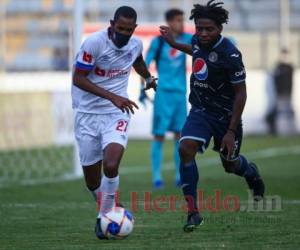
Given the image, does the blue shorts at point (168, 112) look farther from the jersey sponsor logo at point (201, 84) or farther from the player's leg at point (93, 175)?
the jersey sponsor logo at point (201, 84)

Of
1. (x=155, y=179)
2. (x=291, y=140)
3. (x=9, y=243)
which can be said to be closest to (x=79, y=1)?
(x=155, y=179)

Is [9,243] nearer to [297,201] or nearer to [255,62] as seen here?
[297,201]

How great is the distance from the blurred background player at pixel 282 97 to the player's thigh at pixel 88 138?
16.4 m

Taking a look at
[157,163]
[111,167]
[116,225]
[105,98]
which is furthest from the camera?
[157,163]

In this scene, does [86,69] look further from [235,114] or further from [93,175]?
[235,114]

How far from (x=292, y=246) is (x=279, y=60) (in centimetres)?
1894

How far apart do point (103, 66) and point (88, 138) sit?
697 millimetres

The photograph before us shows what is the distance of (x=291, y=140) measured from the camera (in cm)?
2347

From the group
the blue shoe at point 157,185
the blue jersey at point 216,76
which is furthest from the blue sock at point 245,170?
the blue shoe at point 157,185

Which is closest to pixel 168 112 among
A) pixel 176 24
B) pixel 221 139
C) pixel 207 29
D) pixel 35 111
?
pixel 176 24

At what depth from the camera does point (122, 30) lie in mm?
8297

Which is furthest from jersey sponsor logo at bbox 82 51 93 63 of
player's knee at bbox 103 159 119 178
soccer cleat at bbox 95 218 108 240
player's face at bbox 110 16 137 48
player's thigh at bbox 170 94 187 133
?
player's thigh at bbox 170 94 187 133

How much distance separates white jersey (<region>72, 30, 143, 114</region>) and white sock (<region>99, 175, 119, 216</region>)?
2.41 feet

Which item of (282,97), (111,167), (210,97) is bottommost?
(282,97)
